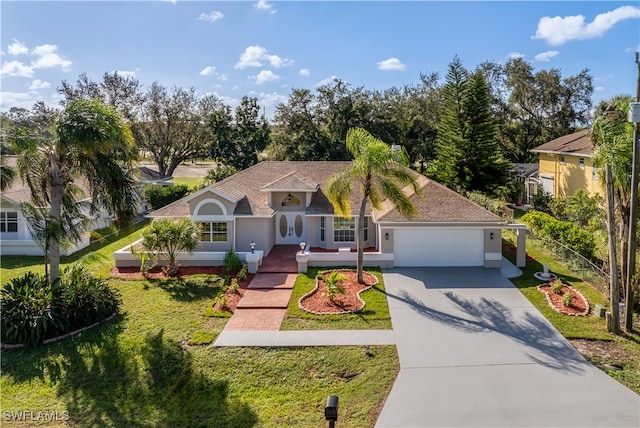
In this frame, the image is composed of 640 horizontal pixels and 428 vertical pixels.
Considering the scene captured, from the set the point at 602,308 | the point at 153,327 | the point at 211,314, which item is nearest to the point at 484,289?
the point at 602,308

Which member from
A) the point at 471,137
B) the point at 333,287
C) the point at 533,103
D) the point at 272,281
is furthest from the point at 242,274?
the point at 533,103

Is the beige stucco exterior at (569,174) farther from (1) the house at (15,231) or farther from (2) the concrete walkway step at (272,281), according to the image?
(1) the house at (15,231)

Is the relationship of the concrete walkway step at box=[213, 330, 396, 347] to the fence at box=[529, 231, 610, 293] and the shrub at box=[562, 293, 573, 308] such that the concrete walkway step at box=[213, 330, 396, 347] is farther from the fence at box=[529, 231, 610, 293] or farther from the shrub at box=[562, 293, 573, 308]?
the fence at box=[529, 231, 610, 293]

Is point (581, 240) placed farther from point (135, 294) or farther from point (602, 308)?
point (135, 294)

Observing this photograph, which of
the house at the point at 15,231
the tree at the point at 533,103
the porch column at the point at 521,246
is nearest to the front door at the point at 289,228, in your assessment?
the house at the point at 15,231

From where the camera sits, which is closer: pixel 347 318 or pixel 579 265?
pixel 347 318

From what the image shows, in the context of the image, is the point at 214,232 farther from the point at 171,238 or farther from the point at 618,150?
the point at 618,150

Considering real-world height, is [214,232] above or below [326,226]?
below
